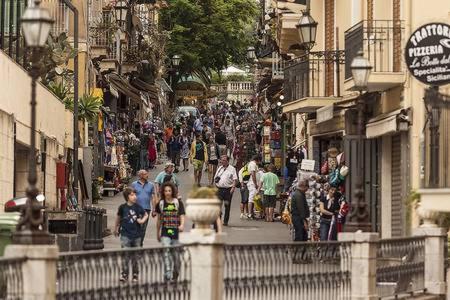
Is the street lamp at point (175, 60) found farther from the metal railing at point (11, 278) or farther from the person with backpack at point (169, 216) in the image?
the metal railing at point (11, 278)

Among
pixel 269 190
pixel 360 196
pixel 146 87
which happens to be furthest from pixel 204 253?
pixel 146 87

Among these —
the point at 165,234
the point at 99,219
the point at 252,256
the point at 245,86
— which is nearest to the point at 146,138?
the point at 99,219

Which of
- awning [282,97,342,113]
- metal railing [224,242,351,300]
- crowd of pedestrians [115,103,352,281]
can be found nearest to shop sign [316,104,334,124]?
awning [282,97,342,113]

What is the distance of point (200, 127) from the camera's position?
68.4m

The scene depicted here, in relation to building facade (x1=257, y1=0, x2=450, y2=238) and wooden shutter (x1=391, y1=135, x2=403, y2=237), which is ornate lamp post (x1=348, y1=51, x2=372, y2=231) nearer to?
building facade (x1=257, y1=0, x2=450, y2=238)

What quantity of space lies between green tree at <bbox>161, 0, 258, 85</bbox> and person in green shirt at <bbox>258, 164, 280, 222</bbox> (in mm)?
49721

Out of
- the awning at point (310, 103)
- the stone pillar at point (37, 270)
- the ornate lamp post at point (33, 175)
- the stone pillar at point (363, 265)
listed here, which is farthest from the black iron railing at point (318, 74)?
the stone pillar at point (37, 270)

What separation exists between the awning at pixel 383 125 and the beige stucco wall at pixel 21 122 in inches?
277

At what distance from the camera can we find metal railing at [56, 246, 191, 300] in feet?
56.2

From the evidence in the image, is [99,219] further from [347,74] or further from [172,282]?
[172,282]

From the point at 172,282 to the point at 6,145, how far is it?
11.6m

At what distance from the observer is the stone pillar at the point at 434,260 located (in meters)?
24.8

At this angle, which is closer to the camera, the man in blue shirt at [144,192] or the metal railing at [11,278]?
the metal railing at [11,278]

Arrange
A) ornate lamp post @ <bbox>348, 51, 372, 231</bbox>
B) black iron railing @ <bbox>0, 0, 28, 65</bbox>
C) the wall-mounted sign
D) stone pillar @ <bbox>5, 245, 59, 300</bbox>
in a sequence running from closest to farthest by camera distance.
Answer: stone pillar @ <bbox>5, 245, 59, 300</bbox> → ornate lamp post @ <bbox>348, 51, 372, 231</bbox> → the wall-mounted sign → black iron railing @ <bbox>0, 0, 28, 65</bbox>
